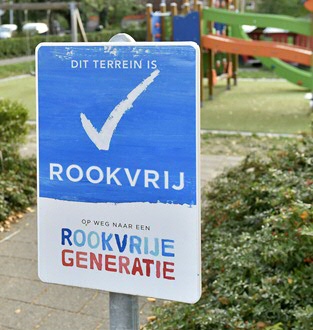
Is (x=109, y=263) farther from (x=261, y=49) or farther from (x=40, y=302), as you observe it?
(x=261, y=49)

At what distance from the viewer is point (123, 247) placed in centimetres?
140

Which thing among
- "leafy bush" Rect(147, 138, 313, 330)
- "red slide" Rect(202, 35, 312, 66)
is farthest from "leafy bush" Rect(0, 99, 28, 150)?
"red slide" Rect(202, 35, 312, 66)

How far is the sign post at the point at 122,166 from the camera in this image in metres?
1.32

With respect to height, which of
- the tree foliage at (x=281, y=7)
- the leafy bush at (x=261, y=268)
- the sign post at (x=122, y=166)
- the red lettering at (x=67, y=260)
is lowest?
the tree foliage at (x=281, y=7)

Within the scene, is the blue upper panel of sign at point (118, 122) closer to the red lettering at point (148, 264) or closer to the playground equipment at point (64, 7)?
the red lettering at point (148, 264)

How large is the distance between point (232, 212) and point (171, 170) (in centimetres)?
271

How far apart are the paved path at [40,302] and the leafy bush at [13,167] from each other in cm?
89

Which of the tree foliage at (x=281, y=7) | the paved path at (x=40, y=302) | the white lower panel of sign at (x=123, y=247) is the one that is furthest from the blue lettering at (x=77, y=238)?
the tree foliage at (x=281, y=7)

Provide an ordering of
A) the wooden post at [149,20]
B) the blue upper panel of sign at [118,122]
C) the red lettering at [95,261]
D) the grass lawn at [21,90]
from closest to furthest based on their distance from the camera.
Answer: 1. the blue upper panel of sign at [118,122]
2. the red lettering at [95,261]
3. the grass lawn at [21,90]
4. the wooden post at [149,20]

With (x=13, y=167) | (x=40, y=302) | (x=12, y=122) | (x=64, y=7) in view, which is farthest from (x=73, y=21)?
(x=40, y=302)

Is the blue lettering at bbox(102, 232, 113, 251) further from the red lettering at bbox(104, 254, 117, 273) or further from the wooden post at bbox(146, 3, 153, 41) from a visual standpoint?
the wooden post at bbox(146, 3, 153, 41)

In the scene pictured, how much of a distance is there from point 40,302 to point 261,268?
134 cm

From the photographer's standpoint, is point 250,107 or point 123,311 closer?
point 123,311

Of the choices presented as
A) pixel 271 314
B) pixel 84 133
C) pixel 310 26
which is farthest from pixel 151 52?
pixel 310 26
